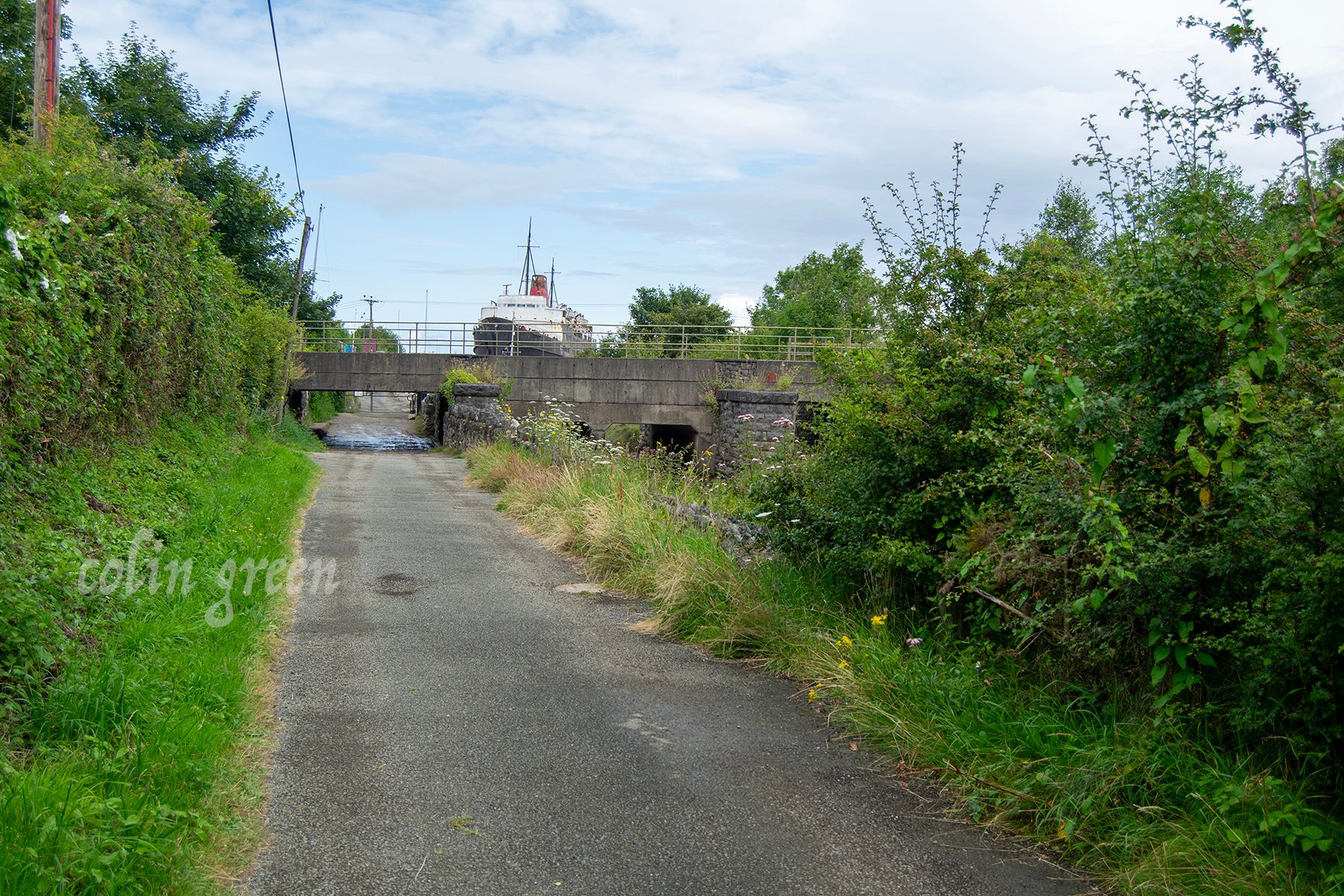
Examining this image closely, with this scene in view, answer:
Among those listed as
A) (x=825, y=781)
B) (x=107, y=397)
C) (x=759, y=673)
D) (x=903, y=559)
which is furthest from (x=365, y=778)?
(x=107, y=397)

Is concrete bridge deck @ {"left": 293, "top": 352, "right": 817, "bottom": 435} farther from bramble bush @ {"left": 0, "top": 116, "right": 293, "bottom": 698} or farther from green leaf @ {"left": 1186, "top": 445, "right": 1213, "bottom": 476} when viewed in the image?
green leaf @ {"left": 1186, "top": 445, "right": 1213, "bottom": 476}

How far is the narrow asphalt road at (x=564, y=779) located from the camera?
142 inches

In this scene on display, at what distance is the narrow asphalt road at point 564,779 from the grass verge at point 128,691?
25cm

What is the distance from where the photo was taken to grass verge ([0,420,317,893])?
3172mm

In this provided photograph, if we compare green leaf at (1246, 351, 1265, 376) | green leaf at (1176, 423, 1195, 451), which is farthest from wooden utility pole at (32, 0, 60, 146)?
green leaf at (1246, 351, 1265, 376)

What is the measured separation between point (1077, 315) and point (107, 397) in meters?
7.89

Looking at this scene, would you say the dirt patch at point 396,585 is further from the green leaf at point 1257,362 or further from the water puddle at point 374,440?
the water puddle at point 374,440

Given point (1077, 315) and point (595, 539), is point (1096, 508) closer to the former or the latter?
point (1077, 315)

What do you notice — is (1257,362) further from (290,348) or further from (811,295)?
(811,295)

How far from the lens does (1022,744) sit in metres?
4.36

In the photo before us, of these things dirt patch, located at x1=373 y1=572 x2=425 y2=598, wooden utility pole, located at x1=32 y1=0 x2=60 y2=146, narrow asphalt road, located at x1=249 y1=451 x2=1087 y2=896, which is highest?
wooden utility pole, located at x1=32 y1=0 x2=60 y2=146

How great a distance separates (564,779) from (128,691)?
1.92 metres

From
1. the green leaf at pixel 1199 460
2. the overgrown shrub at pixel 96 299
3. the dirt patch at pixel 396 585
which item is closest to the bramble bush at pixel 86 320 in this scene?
the overgrown shrub at pixel 96 299

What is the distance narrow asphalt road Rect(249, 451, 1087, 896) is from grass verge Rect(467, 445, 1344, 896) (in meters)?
0.20
